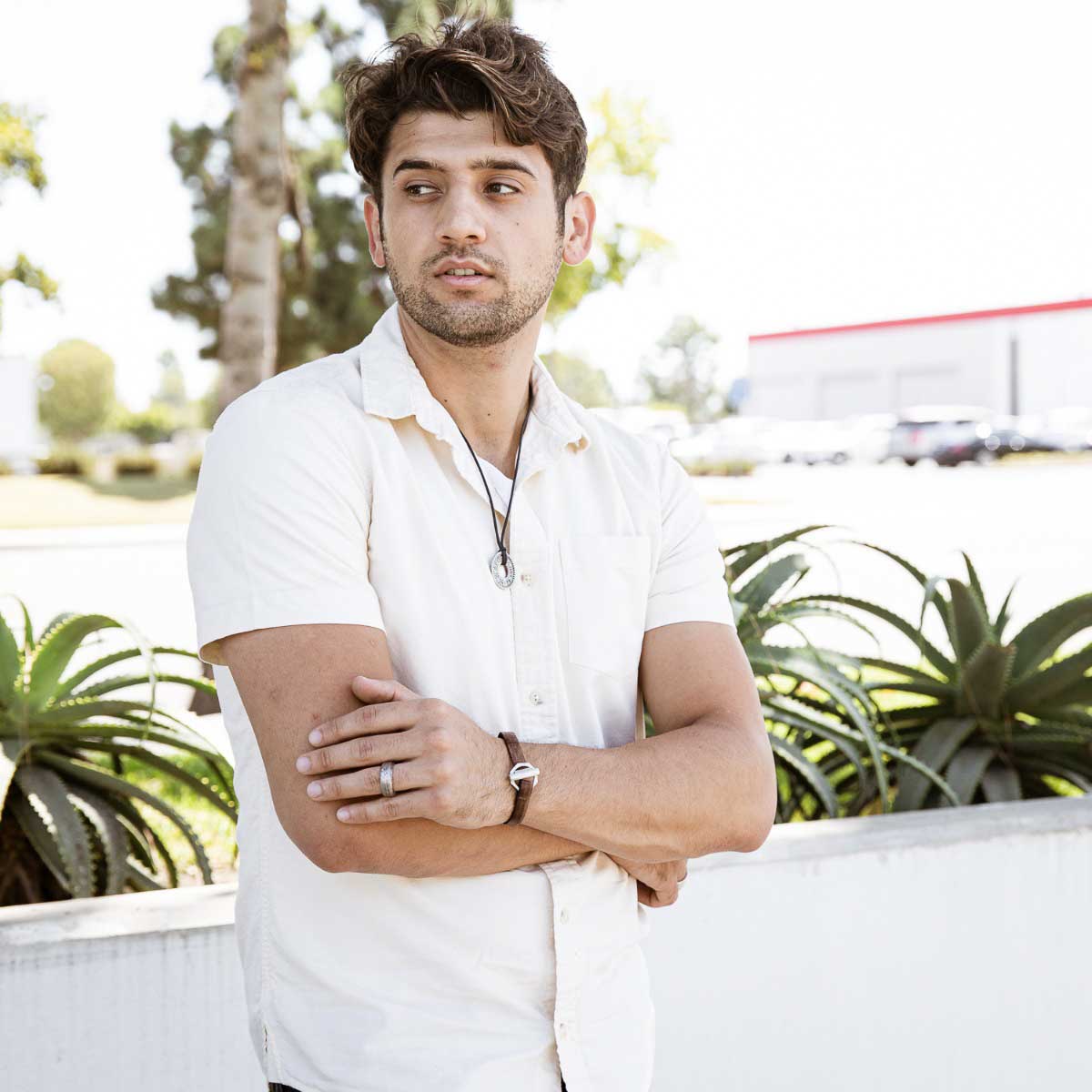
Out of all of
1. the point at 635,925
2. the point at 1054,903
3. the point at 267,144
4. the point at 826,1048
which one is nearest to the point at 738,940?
the point at 826,1048

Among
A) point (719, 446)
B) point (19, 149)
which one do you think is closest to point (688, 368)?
point (719, 446)

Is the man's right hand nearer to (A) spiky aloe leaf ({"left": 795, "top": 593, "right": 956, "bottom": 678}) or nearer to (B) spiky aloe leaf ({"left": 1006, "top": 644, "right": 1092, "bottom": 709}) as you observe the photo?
(A) spiky aloe leaf ({"left": 795, "top": 593, "right": 956, "bottom": 678})

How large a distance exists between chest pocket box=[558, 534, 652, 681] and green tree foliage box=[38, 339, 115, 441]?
8584 centimetres

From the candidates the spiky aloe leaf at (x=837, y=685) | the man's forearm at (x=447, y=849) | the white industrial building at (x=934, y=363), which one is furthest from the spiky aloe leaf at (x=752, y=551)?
the white industrial building at (x=934, y=363)

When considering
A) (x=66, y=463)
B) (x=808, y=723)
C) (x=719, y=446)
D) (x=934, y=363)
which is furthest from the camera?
(x=934, y=363)

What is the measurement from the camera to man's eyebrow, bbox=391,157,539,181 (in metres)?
1.85

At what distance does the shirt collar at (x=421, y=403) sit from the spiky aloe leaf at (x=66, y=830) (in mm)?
1517

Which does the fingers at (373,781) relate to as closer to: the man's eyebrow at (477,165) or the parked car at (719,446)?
the man's eyebrow at (477,165)

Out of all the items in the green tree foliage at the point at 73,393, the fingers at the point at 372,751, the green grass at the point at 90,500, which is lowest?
the green tree foliage at the point at 73,393

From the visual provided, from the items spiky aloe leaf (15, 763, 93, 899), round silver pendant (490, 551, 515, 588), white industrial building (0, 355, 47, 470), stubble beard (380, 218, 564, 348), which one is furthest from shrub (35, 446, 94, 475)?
round silver pendant (490, 551, 515, 588)

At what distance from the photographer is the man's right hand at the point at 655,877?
1.77 metres

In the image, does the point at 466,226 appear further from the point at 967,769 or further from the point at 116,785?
the point at 967,769

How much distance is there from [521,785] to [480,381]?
614mm

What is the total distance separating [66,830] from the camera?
285cm
